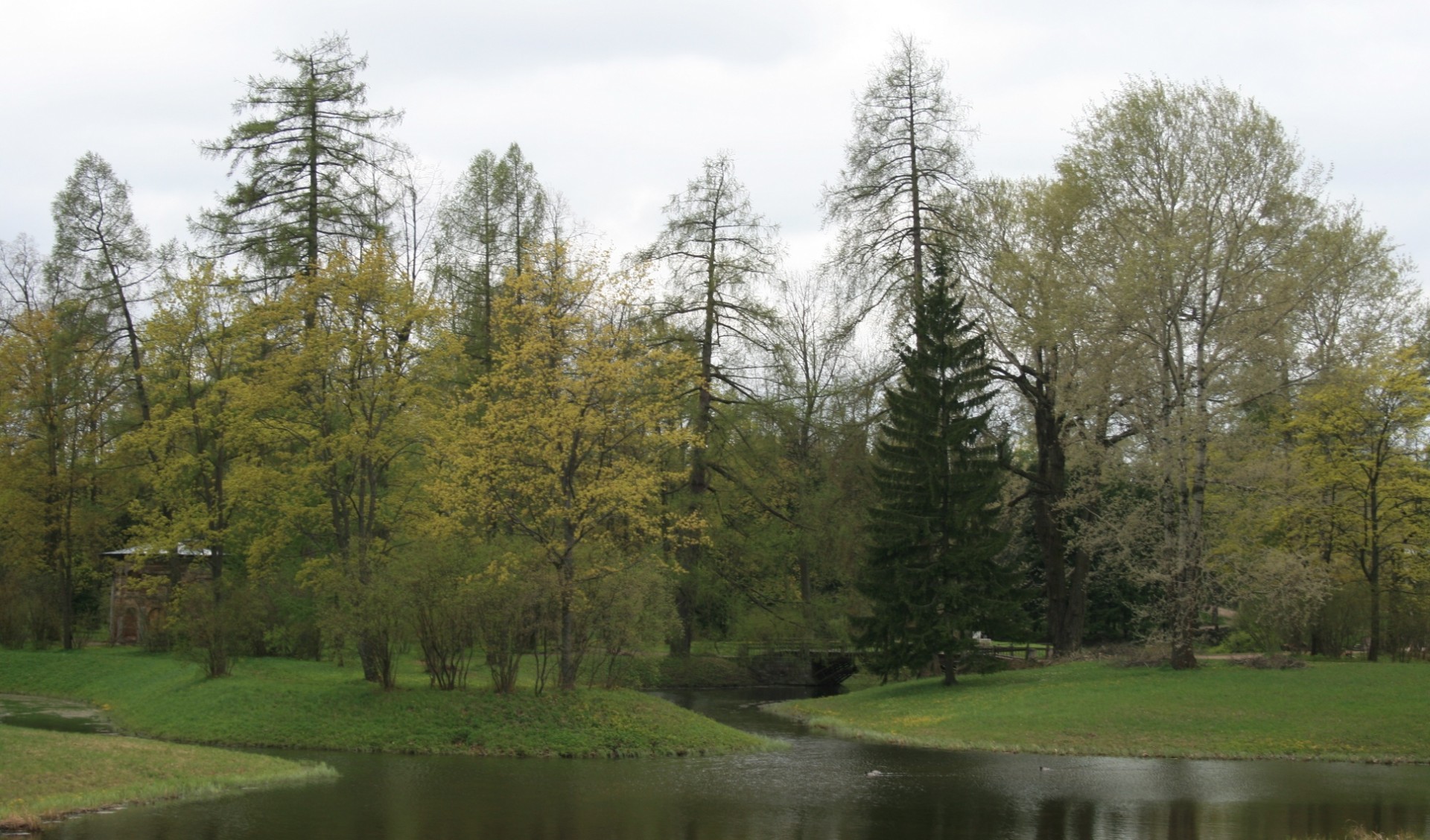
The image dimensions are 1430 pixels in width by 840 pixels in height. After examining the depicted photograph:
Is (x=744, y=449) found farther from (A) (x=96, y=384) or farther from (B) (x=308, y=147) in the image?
(A) (x=96, y=384)

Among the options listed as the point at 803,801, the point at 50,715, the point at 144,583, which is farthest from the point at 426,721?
the point at 144,583

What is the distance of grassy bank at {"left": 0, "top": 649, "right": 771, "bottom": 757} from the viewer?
21.6 m

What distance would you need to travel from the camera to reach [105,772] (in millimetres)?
16094

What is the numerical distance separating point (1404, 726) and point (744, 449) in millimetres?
22092

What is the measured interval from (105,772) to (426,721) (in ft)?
22.2

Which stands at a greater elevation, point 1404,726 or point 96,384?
point 96,384

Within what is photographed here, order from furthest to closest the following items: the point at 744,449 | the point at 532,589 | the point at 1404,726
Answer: the point at 744,449, the point at 532,589, the point at 1404,726

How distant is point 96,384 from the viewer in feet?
129

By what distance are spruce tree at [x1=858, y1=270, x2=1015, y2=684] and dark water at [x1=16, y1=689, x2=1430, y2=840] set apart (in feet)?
24.1

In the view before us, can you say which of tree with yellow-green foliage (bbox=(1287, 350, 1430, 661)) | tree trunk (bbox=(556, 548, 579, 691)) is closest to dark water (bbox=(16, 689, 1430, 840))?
tree trunk (bbox=(556, 548, 579, 691))

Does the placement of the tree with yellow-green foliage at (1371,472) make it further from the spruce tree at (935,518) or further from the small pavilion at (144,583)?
the small pavilion at (144,583)

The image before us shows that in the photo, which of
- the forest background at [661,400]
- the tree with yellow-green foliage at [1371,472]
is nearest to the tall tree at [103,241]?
the forest background at [661,400]

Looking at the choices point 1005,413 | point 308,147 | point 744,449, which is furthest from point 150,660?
point 1005,413

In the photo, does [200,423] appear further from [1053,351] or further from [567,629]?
[1053,351]
